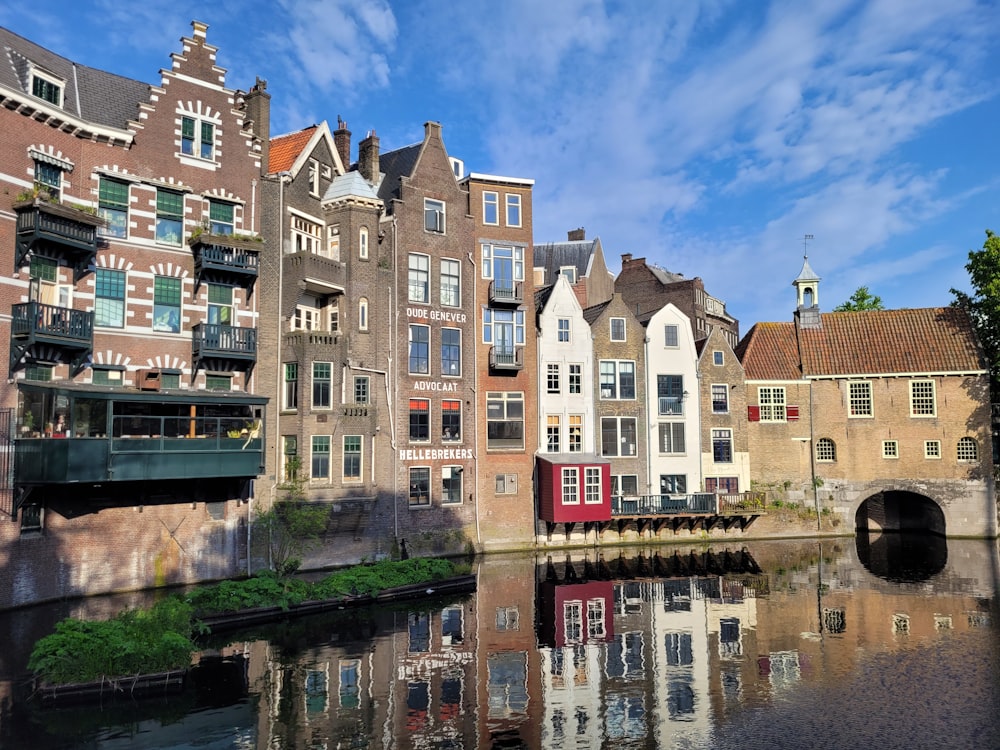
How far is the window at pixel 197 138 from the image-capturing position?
35825 millimetres

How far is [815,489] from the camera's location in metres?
54.3

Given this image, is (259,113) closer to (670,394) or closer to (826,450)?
(670,394)

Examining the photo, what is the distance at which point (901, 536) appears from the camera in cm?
5694

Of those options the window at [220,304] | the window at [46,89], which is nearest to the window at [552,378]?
the window at [220,304]

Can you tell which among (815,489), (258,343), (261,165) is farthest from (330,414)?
(815,489)

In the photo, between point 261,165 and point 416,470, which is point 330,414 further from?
point 261,165

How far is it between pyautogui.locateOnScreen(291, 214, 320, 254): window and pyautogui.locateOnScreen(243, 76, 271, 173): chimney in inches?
119

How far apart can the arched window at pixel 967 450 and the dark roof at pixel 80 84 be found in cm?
5289

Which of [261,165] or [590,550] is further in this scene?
[590,550]

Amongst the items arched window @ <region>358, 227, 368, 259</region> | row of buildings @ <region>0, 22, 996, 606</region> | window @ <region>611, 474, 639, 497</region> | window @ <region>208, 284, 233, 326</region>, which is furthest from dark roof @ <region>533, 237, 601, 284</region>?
window @ <region>208, 284, 233, 326</region>

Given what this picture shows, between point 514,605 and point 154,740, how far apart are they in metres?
16.9

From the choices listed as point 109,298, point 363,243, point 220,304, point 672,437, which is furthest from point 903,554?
point 109,298

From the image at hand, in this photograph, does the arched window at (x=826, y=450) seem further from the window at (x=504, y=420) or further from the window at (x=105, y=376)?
the window at (x=105, y=376)

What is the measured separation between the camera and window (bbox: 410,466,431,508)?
1678 inches
